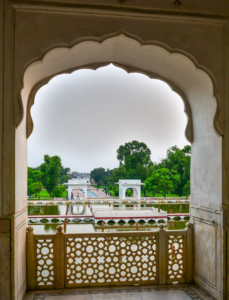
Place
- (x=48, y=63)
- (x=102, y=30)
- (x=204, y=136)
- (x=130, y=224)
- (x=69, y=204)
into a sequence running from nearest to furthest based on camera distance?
(x=102, y=30) → (x=48, y=63) → (x=204, y=136) → (x=130, y=224) → (x=69, y=204)

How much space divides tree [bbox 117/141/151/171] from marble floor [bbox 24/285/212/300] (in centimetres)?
2771

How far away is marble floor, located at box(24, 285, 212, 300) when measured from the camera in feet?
8.54

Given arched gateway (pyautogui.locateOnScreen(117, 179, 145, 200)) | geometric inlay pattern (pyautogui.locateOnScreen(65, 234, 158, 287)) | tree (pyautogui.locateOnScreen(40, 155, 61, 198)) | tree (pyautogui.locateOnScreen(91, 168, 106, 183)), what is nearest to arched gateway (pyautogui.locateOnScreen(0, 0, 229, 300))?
geometric inlay pattern (pyautogui.locateOnScreen(65, 234, 158, 287))

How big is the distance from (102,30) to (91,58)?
496 mm

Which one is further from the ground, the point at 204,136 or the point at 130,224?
the point at 204,136

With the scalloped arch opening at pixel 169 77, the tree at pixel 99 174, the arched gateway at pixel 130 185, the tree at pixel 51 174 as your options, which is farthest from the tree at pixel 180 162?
the scalloped arch opening at pixel 169 77

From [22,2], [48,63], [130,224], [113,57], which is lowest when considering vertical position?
[130,224]

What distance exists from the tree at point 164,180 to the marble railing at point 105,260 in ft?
73.0

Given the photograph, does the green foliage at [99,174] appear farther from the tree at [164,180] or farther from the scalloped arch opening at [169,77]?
the scalloped arch opening at [169,77]

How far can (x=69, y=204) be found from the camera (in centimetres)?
2155

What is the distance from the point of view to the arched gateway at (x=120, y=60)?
2.26 meters

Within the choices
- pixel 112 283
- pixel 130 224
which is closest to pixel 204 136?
pixel 112 283

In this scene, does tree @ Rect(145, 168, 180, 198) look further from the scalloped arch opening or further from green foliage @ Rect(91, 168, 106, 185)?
the scalloped arch opening

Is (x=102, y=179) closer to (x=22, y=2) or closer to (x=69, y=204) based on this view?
(x=69, y=204)
